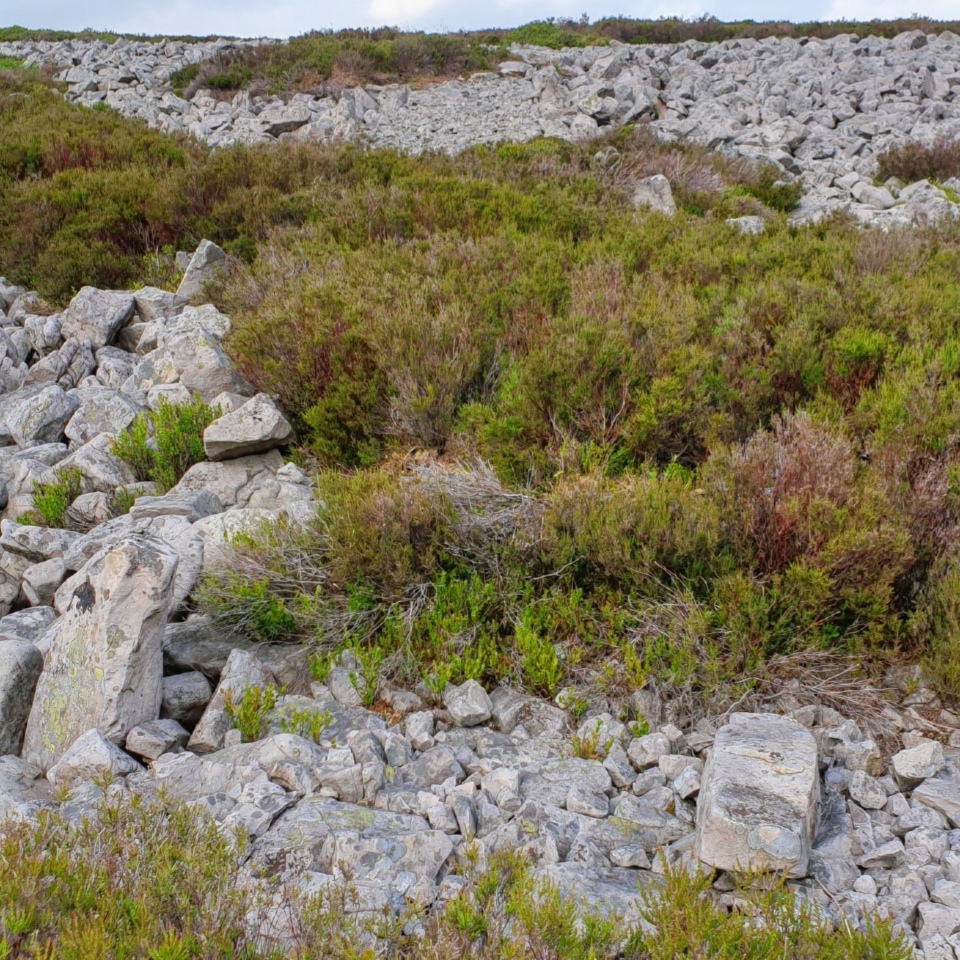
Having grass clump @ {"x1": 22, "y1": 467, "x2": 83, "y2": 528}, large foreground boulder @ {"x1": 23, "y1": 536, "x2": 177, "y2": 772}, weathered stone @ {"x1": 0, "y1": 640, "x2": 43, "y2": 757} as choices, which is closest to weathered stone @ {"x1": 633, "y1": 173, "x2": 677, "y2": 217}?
grass clump @ {"x1": 22, "y1": 467, "x2": 83, "y2": 528}

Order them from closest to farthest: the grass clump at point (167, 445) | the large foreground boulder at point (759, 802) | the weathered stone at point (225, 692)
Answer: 1. the large foreground boulder at point (759, 802)
2. the weathered stone at point (225, 692)
3. the grass clump at point (167, 445)

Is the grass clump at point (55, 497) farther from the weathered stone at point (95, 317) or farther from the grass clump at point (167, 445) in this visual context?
the weathered stone at point (95, 317)

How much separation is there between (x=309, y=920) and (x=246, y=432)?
13.2 feet

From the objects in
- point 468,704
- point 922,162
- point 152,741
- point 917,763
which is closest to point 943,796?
point 917,763

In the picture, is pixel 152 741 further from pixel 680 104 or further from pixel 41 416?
pixel 680 104

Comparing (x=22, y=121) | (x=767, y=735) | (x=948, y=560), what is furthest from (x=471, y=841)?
(x=22, y=121)

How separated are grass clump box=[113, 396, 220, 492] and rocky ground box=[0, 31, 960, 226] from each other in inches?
365

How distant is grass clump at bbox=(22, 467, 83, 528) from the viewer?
556cm

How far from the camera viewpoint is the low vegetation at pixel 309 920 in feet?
7.27

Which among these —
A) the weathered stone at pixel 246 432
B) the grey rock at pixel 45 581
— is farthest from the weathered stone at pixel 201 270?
the grey rock at pixel 45 581

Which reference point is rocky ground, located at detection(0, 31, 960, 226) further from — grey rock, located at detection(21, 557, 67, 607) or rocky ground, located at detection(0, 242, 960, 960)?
grey rock, located at detection(21, 557, 67, 607)

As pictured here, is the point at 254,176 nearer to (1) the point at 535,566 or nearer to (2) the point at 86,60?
(1) the point at 535,566

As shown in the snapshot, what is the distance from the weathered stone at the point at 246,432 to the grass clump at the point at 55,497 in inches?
37.5

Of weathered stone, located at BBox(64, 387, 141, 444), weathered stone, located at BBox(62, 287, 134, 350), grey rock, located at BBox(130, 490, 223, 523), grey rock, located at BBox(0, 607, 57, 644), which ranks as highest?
weathered stone, located at BBox(62, 287, 134, 350)
